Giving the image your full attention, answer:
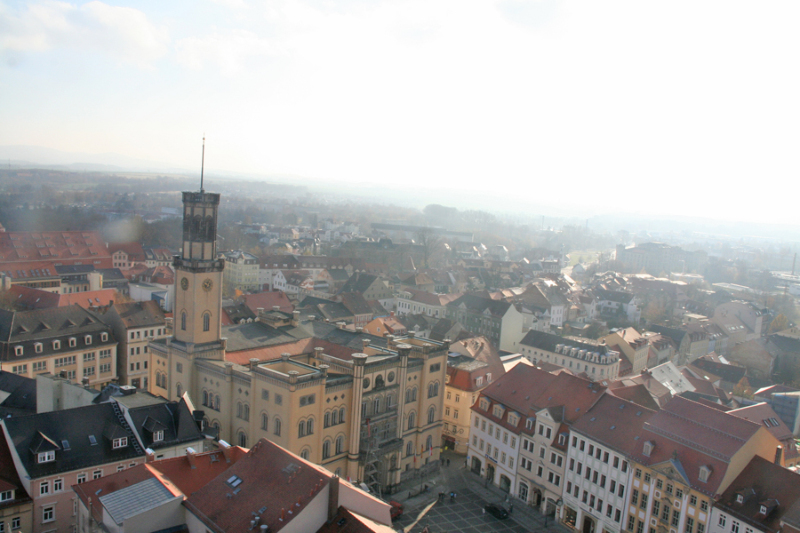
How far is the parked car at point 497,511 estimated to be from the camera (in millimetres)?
44812

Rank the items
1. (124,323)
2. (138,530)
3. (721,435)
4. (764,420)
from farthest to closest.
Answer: (124,323) < (764,420) < (721,435) < (138,530)

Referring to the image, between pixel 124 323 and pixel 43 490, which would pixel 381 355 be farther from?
pixel 124 323

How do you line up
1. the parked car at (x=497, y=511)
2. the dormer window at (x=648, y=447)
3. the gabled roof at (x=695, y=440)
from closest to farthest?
1. the gabled roof at (x=695, y=440)
2. the dormer window at (x=648, y=447)
3. the parked car at (x=497, y=511)

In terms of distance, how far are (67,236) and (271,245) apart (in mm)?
72840

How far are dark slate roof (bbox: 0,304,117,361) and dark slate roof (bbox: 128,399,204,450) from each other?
88.6 ft

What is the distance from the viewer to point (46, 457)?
33.1m

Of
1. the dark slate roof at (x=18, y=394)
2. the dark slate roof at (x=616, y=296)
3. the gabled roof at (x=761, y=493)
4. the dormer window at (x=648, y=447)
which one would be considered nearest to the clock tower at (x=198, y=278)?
the dark slate roof at (x=18, y=394)

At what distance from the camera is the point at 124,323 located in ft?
210

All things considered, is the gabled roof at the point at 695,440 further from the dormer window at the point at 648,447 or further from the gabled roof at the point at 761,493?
the gabled roof at the point at 761,493

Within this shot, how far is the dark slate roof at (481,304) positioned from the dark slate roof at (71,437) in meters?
66.3

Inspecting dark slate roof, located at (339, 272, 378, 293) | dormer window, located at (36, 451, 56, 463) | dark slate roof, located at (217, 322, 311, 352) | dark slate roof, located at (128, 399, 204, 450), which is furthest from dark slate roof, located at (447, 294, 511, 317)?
dormer window, located at (36, 451, 56, 463)

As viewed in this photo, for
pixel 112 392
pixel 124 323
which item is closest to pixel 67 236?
pixel 124 323

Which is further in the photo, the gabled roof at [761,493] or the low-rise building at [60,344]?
the low-rise building at [60,344]

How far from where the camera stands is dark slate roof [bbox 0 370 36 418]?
142 feet
